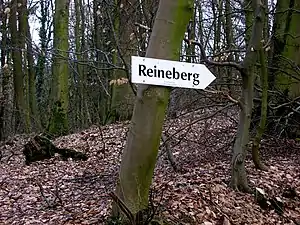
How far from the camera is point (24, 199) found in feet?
20.7

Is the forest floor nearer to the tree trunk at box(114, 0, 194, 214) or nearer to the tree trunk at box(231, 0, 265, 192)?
the tree trunk at box(231, 0, 265, 192)

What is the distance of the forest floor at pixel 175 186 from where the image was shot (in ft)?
16.0

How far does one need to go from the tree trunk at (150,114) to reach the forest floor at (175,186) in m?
0.43

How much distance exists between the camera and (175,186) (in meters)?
5.48

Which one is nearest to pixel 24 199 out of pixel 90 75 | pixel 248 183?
pixel 248 183

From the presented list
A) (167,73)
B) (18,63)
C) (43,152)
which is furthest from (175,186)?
(18,63)

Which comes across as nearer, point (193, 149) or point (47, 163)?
point (193, 149)

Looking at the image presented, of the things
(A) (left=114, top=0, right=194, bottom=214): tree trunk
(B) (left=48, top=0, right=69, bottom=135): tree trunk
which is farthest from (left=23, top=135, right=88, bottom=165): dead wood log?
(A) (left=114, top=0, right=194, bottom=214): tree trunk

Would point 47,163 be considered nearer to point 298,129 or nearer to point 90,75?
point 298,129

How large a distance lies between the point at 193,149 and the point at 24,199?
10.2 ft

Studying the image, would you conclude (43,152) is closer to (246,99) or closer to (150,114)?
(246,99)

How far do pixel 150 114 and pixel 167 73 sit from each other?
0.40 m

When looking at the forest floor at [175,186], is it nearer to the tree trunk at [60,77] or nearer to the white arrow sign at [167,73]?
the white arrow sign at [167,73]

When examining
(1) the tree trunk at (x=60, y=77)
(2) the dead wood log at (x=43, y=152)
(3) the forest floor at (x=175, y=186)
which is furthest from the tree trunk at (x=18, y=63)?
(3) the forest floor at (x=175, y=186)
